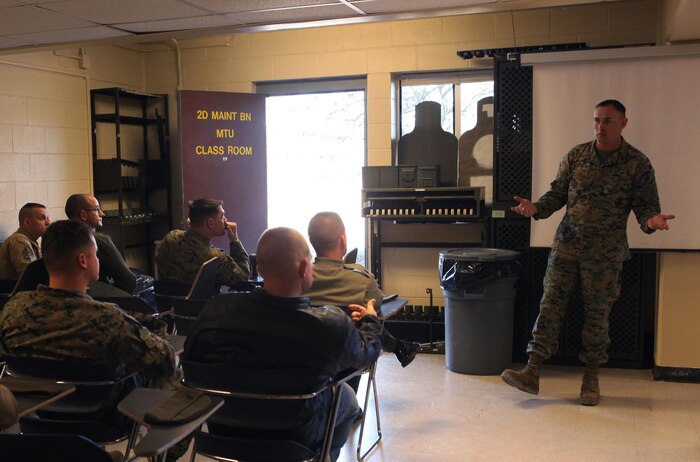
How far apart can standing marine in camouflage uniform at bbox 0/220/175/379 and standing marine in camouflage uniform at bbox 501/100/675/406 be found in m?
2.56

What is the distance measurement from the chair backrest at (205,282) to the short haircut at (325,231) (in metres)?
0.71

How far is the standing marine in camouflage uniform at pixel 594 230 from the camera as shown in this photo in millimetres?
3957

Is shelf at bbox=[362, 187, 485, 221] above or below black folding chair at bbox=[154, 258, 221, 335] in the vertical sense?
above

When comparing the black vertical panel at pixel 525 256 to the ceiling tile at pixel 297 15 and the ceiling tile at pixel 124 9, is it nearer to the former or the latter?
the ceiling tile at pixel 297 15

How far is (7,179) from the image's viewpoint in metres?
5.12

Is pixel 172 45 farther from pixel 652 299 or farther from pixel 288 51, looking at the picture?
pixel 652 299

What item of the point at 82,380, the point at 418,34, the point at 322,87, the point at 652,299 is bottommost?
the point at 652,299

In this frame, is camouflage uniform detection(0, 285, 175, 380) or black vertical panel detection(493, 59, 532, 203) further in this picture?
black vertical panel detection(493, 59, 532, 203)

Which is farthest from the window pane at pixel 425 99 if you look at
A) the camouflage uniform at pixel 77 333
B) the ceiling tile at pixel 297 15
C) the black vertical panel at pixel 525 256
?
the camouflage uniform at pixel 77 333

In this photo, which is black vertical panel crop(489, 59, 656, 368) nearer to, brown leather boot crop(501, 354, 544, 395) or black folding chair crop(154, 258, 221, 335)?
brown leather boot crop(501, 354, 544, 395)

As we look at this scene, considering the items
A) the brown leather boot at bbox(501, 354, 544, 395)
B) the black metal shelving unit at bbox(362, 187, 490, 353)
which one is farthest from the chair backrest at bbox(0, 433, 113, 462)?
the black metal shelving unit at bbox(362, 187, 490, 353)

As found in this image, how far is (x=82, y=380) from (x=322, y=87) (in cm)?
447

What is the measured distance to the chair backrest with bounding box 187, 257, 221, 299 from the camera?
3407mm

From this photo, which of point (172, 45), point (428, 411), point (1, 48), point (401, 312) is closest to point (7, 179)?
point (1, 48)
